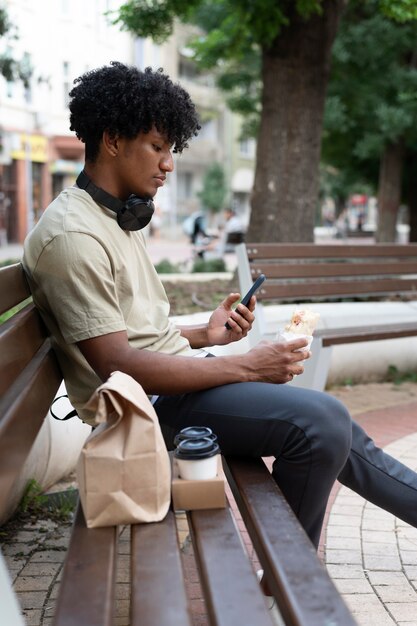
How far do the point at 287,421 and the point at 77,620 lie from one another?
0.96 m

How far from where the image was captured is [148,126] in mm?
2518

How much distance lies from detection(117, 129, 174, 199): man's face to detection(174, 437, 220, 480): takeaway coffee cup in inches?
34.2

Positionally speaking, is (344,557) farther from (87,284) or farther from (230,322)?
(87,284)

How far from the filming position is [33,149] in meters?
33.7

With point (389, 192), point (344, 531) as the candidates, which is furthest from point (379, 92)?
point (344, 531)

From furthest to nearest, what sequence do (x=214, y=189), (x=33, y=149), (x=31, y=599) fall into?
(x=214, y=189) < (x=33, y=149) < (x=31, y=599)

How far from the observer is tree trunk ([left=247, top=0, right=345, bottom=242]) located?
8.48 meters

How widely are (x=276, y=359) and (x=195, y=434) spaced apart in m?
0.36

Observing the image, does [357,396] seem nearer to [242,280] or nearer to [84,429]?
[242,280]

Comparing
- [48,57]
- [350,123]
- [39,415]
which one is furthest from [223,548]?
[48,57]

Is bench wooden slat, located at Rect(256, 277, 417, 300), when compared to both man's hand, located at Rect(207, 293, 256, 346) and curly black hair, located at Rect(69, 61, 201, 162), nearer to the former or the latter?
man's hand, located at Rect(207, 293, 256, 346)

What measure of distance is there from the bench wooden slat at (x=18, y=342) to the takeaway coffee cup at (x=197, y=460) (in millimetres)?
485

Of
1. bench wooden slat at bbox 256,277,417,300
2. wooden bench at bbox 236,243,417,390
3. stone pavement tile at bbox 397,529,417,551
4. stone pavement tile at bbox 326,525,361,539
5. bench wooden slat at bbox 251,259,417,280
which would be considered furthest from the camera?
bench wooden slat at bbox 256,277,417,300

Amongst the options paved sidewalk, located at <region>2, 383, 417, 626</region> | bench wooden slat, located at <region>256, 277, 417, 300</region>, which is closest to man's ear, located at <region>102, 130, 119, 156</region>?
paved sidewalk, located at <region>2, 383, 417, 626</region>
